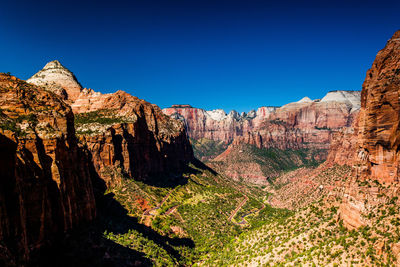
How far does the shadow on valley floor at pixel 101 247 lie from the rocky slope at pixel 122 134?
17.4 meters

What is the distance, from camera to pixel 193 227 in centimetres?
7538

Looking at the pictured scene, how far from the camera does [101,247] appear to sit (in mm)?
42344

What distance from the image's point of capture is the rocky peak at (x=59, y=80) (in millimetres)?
114688

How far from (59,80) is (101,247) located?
353 ft

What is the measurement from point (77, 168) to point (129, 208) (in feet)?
103

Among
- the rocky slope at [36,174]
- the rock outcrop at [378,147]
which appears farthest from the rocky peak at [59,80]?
the rock outcrop at [378,147]

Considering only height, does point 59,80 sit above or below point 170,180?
above

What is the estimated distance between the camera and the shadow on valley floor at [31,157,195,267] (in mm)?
35675

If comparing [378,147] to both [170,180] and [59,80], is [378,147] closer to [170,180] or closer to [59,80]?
[170,180]

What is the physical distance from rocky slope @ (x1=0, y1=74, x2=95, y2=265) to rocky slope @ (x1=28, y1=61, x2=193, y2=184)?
28414 millimetres

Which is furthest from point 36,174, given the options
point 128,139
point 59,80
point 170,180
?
point 59,80

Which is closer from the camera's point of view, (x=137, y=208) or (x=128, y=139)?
(x=137, y=208)

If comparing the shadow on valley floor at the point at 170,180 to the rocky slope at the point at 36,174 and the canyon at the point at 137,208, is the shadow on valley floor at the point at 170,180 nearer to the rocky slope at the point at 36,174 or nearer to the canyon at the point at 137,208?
the canyon at the point at 137,208

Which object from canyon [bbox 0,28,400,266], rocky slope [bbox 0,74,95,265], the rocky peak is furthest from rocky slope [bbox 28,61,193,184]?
rocky slope [bbox 0,74,95,265]
